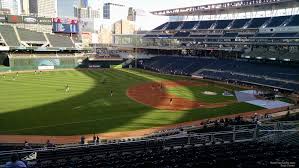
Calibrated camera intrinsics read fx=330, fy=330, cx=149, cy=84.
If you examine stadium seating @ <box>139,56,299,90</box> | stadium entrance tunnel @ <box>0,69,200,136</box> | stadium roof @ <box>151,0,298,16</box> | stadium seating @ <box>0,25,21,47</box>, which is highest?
stadium roof @ <box>151,0,298,16</box>

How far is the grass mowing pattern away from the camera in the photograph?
48319mm

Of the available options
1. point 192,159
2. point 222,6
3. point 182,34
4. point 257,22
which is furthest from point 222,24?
point 192,159

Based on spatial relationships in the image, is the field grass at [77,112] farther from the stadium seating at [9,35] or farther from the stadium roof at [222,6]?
the stadium roof at [222,6]

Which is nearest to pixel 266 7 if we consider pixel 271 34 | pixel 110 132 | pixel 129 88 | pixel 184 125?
pixel 271 34

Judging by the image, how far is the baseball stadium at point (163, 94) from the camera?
14.8 metres

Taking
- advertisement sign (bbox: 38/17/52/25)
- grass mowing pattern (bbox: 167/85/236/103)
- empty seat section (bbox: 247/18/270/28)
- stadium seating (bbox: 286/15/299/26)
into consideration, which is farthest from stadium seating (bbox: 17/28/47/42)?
stadium seating (bbox: 286/15/299/26)

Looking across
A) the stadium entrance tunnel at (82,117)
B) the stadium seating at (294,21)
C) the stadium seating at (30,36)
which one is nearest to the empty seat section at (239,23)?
the stadium seating at (294,21)

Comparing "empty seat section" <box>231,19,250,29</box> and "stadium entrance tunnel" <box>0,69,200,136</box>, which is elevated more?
"empty seat section" <box>231,19,250,29</box>

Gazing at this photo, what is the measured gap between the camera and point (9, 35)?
83.6 metres

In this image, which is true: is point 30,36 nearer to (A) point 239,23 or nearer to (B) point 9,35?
(B) point 9,35

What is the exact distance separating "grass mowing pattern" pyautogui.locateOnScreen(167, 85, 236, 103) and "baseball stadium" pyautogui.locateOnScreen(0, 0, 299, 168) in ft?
0.57

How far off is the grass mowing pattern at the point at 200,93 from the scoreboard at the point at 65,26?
56.3m

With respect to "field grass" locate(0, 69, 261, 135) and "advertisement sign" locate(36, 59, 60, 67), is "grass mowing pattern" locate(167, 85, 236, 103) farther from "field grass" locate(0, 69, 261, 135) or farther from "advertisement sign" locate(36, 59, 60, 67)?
"advertisement sign" locate(36, 59, 60, 67)

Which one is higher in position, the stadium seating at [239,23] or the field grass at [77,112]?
the stadium seating at [239,23]
